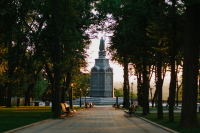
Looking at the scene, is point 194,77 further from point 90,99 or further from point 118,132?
point 90,99

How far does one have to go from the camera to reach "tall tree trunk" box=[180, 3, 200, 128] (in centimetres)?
1581

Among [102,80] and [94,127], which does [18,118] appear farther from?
[102,80]

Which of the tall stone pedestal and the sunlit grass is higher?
the tall stone pedestal

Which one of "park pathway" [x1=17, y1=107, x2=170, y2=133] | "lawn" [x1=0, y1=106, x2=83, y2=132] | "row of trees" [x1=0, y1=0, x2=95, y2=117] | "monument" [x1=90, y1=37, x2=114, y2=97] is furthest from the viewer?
"monument" [x1=90, y1=37, x2=114, y2=97]

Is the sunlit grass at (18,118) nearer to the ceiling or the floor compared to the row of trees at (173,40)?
nearer to the floor

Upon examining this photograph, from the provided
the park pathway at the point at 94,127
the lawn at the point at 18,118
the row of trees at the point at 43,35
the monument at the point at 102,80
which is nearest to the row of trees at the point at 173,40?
the park pathway at the point at 94,127

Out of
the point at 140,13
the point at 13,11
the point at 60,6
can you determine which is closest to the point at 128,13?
the point at 140,13

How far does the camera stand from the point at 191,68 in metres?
16.0

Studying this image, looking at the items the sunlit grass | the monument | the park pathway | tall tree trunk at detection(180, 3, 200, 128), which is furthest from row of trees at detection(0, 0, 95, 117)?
the monument

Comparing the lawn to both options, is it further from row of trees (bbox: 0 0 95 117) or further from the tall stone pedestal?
the tall stone pedestal

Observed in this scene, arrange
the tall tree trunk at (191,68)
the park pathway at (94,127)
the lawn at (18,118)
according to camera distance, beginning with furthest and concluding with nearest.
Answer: the lawn at (18,118), the tall tree trunk at (191,68), the park pathway at (94,127)

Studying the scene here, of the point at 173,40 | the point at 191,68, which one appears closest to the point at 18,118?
the point at 173,40

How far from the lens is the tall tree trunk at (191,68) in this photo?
15812 millimetres

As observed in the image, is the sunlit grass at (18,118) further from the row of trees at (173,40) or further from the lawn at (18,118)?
the row of trees at (173,40)
